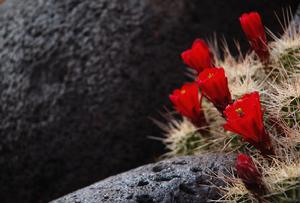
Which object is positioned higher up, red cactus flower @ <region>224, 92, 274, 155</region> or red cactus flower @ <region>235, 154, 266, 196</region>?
red cactus flower @ <region>224, 92, 274, 155</region>

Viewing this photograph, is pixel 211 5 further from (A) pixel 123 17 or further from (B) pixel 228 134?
(B) pixel 228 134

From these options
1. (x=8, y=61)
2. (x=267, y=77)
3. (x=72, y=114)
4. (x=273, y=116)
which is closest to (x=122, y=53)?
(x=72, y=114)

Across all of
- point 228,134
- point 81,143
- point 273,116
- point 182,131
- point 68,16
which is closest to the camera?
point 273,116

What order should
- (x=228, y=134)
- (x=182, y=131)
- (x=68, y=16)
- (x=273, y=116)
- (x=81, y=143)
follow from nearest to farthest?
(x=273, y=116), (x=228, y=134), (x=182, y=131), (x=81, y=143), (x=68, y=16)

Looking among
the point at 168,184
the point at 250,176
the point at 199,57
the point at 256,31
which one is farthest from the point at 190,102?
the point at 250,176

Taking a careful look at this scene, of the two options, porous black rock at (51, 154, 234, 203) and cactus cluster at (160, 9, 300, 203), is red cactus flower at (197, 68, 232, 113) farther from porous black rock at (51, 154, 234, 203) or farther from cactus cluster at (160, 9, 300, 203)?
porous black rock at (51, 154, 234, 203)

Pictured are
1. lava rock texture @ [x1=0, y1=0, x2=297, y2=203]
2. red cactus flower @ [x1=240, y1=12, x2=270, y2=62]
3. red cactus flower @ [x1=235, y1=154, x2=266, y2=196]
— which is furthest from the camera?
lava rock texture @ [x1=0, y1=0, x2=297, y2=203]

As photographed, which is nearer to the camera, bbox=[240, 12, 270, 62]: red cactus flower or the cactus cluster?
the cactus cluster

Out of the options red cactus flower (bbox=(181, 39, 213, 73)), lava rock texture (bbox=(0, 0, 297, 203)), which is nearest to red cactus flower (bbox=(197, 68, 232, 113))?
red cactus flower (bbox=(181, 39, 213, 73))

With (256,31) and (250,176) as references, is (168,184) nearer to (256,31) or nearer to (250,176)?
(250,176)
